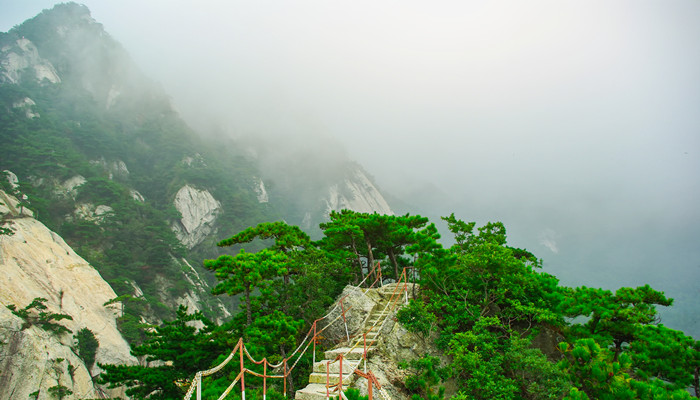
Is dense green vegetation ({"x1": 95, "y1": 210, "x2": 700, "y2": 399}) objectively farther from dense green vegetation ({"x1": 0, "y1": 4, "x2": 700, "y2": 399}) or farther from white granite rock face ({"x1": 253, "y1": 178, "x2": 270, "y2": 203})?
white granite rock face ({"x1": 253, "y1": 178, "x2": 270, "y2": 203})

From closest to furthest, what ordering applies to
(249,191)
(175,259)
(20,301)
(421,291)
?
(421,291), (20,301), (175,259), (249,191)

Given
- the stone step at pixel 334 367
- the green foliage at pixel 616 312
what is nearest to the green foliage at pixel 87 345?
the stone step at pixel 334 367

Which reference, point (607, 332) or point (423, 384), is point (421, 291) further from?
point (607, 332)

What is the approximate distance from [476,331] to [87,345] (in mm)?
26188

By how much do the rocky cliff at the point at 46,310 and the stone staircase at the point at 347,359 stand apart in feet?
66.0

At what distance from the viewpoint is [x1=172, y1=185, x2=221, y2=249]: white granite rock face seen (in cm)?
5310

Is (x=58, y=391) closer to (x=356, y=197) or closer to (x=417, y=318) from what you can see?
(x=417, y=318)

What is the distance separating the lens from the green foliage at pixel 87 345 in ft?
74.2

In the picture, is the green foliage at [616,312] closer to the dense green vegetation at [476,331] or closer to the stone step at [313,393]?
the dense green vegetation at [476,331]

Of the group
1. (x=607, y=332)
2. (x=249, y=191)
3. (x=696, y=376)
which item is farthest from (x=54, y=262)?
(x=249, y=191)

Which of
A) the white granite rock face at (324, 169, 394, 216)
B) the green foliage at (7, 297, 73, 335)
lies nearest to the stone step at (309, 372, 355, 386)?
the green foliage at (7, 297, 73, 335)

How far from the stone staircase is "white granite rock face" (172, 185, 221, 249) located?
4758 cm

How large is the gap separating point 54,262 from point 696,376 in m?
36.9

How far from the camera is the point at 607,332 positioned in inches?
389
